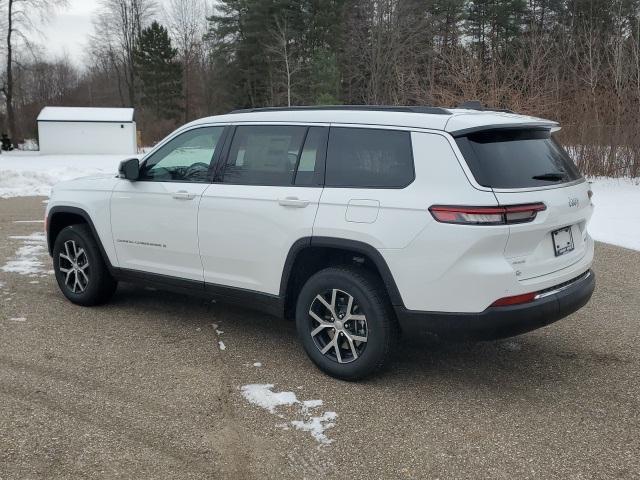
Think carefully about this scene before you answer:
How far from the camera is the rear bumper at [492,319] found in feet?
11.4

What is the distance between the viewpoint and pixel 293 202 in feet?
13.3

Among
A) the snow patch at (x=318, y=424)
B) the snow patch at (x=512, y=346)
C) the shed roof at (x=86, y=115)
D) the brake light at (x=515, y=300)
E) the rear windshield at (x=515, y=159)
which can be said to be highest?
the shed roof at (x=86, y=115)

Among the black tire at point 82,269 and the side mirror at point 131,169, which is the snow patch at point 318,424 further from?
the black tire at point 82,269

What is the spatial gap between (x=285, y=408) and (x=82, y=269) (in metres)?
2.88

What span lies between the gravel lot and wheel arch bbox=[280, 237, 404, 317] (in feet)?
1.94

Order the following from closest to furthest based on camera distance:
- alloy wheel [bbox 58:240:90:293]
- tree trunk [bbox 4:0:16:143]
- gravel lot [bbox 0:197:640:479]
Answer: gravel lot [bbox 0:197:640:479], alloy wheel [bbox 58:240:90:293], tree trunk [bbox 4:0:16:143]

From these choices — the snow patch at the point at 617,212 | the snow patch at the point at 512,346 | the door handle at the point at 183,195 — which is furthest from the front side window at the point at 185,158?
the snow patch at the point at 617,212

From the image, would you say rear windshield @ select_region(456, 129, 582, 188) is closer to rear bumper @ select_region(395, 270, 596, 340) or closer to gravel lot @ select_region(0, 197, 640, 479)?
rear bumper @ select_region(395, 270, 596, 340)

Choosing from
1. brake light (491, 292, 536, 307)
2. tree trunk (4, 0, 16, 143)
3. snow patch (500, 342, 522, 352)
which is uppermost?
tree trunk (4, 0, 16, 143)

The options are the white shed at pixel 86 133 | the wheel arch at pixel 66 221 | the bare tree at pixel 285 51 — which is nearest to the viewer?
the wheel arch at pixel 66 221

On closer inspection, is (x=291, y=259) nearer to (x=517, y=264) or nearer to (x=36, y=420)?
(x=517, y=264)

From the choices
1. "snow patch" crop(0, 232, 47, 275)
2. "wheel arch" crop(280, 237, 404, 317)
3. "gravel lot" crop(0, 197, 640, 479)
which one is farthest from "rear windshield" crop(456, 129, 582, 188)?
"snow patch" crop(0, 232, 47, 275)

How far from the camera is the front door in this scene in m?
4.68

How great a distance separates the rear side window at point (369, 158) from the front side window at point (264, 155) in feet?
1.04
